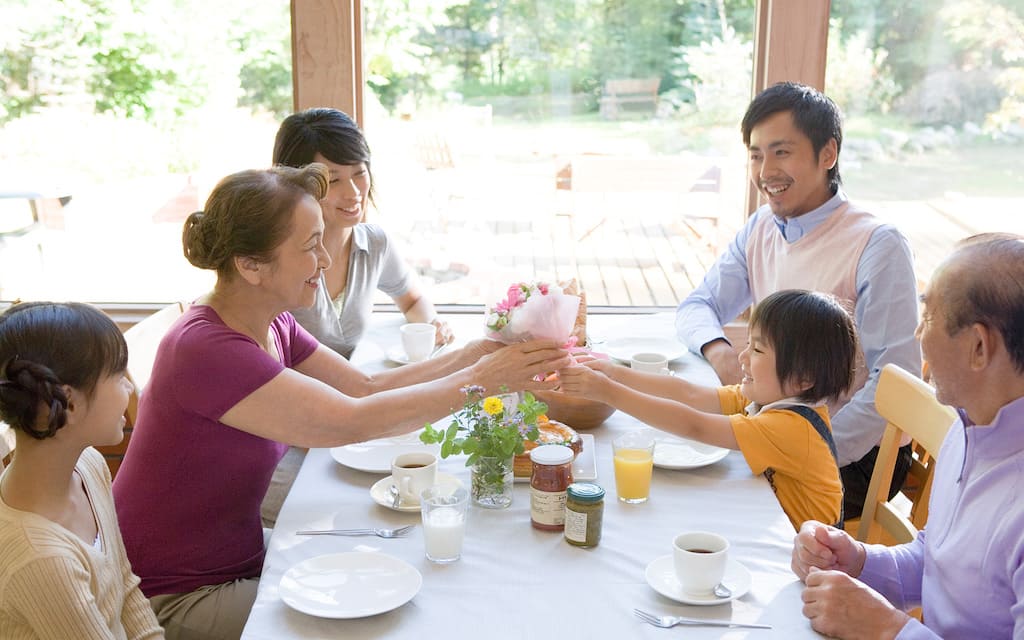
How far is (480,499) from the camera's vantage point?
66.8 inches

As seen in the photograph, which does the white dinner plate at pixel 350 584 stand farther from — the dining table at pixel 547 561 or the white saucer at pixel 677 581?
the white saucer at pixel 677 581

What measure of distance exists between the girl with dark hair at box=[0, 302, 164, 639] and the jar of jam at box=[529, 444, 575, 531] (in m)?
0.65

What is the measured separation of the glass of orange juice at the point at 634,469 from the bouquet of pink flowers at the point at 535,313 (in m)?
0.30

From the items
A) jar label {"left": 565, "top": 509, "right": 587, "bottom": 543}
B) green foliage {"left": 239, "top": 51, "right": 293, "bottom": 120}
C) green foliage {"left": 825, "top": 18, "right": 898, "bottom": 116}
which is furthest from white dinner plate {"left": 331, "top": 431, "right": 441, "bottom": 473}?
green foliage {"left": 825, "top": 18, "right": 898, "bottom": 116}

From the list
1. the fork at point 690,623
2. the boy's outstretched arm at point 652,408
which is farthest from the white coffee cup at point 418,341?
the fork at point 690,623

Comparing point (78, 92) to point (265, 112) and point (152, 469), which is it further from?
point (152, 469)

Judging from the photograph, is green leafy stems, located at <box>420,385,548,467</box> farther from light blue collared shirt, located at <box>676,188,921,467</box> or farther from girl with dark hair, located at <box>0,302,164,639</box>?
light blue collared shirt, located at <box>676,188,921,467</box>

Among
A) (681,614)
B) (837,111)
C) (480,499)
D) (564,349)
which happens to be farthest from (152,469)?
(837,111)

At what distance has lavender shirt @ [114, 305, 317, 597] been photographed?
68.6 inches

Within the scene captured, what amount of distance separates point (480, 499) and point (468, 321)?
1352 millimetres

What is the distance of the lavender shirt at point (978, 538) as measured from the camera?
1.36m

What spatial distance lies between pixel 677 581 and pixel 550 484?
258 mm

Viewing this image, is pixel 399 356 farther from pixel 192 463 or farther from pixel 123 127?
pixel 123 127

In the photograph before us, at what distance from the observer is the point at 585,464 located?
1.84 m
